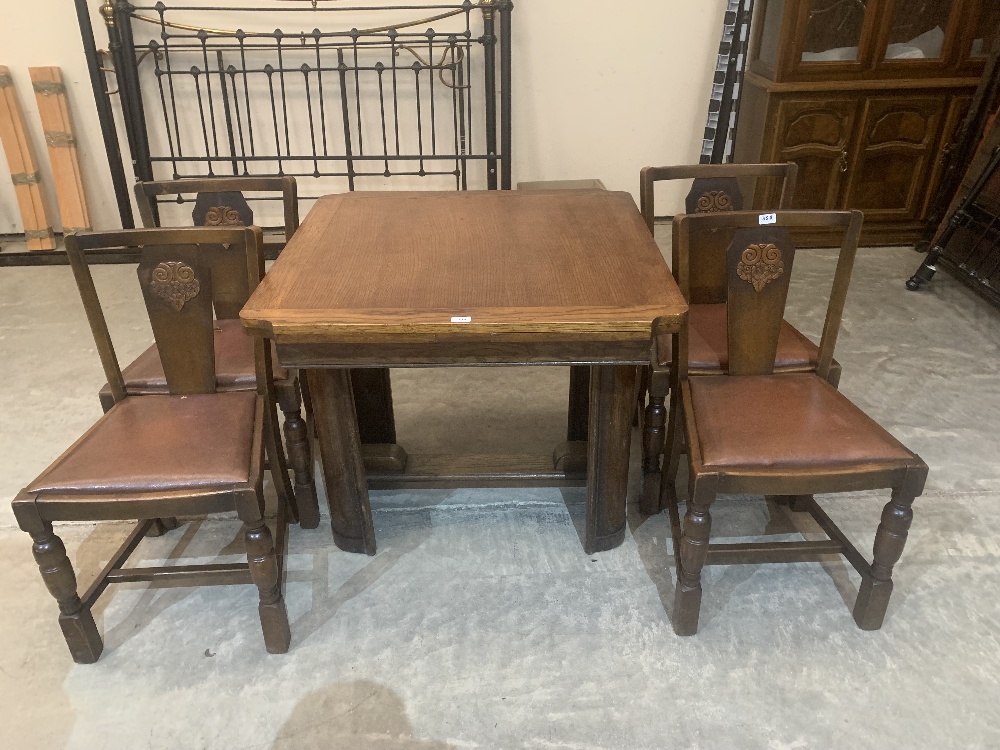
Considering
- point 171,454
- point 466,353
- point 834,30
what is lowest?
point 171,454

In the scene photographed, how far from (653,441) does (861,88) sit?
A: 2.81 m

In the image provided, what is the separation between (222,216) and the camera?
7.34 ft

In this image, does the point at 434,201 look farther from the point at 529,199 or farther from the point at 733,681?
the point at 733,681

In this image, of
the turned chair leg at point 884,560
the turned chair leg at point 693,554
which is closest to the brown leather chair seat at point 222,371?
the turned chair leg at point 693,554

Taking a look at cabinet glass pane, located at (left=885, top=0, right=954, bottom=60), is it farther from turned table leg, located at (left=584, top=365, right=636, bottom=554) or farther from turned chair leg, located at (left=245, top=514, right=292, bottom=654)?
turned chair leg, located at (left=245, top=514, right=292, bottom=654)

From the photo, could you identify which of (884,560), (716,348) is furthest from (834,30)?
(884,560)

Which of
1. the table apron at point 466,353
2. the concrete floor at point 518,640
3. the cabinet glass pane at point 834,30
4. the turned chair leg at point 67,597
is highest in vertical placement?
the cabinet glass pane at point 834,30

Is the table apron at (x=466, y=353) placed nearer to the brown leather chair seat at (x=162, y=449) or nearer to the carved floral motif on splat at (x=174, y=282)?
the brown leather chair seat at (x=162, y=449)

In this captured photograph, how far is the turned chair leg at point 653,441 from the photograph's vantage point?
2.04 m

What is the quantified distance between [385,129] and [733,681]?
3.50 m

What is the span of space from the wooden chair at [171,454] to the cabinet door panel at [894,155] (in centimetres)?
349

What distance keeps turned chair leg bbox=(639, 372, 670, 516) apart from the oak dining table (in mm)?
178

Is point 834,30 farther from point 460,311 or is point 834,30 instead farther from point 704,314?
point 460,311

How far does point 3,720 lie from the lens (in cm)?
164
